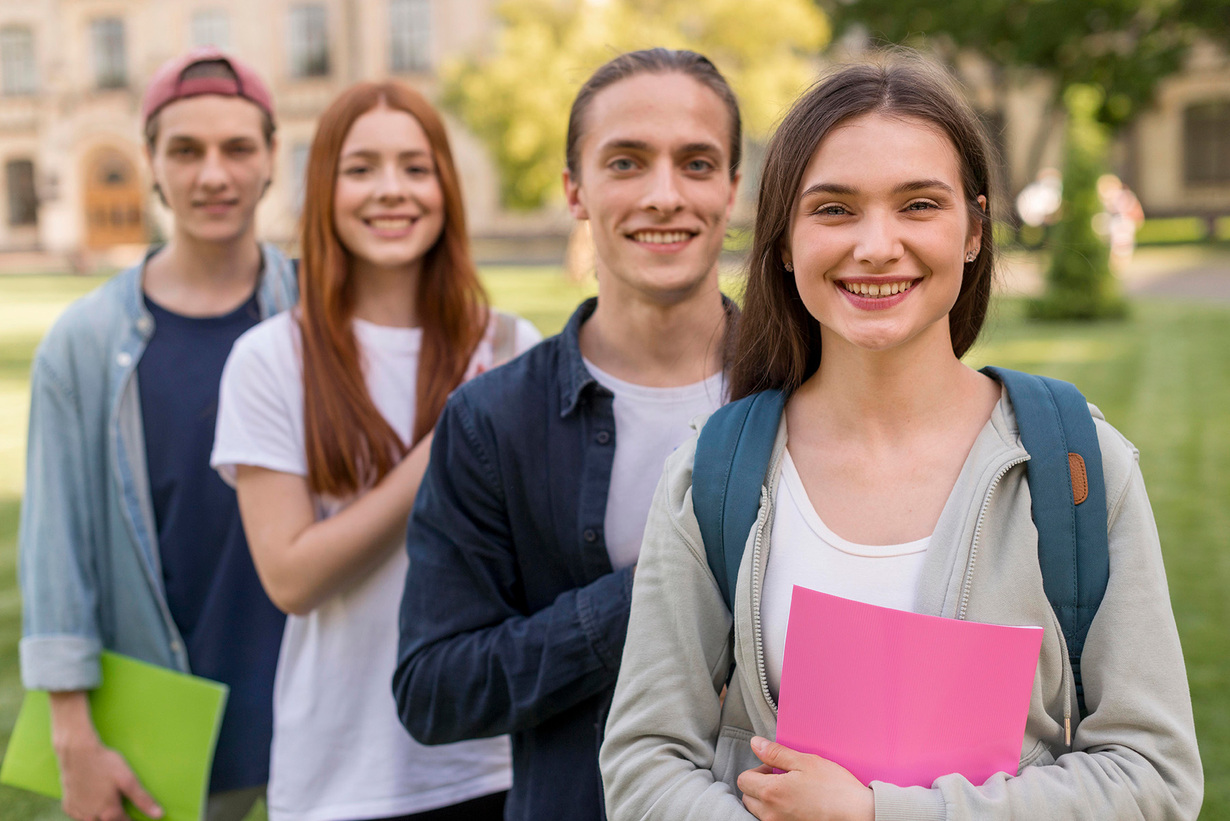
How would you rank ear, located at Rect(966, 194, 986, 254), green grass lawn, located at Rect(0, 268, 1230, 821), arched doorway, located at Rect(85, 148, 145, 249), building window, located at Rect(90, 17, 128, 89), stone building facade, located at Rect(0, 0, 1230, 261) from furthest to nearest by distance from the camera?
building window, located at Rect(90, 17, 128, 89), arched doorway, located at Rect(85, 148, 145, 249), stone building facade, located at Rect(0, 0, 1230, 261), green grass lawn, located at Rect(0, 268, 1230, 821), ear, located at Rect(966, 194, 986, 254)

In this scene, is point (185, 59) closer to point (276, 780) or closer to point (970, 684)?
point (276, 780)

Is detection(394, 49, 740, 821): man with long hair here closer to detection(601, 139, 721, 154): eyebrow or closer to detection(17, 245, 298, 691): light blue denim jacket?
detection(601, 139, 721, 154): eyebrow

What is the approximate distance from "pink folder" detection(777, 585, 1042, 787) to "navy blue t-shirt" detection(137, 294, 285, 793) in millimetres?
1504

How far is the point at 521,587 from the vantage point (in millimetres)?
1844

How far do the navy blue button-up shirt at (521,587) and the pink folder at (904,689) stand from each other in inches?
15.0

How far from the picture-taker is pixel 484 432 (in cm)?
181

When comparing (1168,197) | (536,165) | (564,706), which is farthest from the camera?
(1168,197)

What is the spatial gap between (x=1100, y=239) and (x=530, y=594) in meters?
14.1

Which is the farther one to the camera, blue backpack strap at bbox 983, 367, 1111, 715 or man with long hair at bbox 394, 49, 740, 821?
man with long hair at bbox 394, 49, 740, 821

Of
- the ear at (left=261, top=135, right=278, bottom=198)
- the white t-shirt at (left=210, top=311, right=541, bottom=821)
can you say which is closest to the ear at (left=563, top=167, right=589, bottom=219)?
the white t-shirt at (left=210, top=311, right=541, bottom=821)

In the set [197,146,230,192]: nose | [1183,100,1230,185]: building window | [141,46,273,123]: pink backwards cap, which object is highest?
[1183,100,1230,185]: building window

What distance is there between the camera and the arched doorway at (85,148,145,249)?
35.8 meters

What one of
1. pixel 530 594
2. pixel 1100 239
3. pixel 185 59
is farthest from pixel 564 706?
pixel 1100 239

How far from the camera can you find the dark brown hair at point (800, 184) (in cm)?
146
